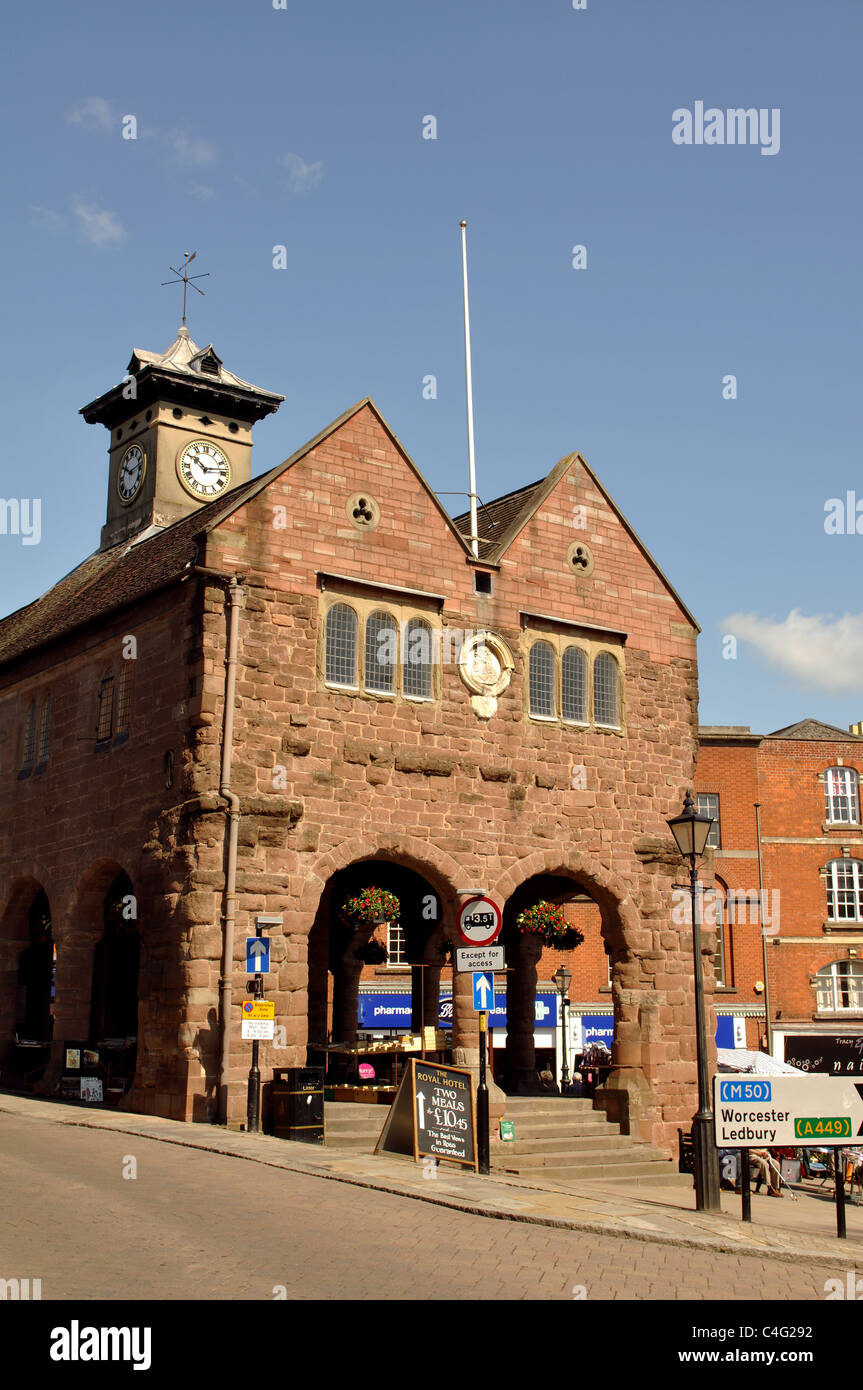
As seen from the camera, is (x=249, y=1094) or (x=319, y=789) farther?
(x=319, y=789)

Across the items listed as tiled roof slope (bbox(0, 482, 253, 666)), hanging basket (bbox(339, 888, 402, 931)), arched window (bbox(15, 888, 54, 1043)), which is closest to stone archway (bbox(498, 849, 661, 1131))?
hanging basket (bbox(339, 888, 402, 931))

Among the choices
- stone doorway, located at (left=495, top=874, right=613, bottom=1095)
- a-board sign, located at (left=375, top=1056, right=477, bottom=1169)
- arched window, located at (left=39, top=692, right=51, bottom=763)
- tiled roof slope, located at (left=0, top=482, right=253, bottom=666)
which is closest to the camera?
a-board sign, located at (left=375, top=1056, right=477, bottom=1169)

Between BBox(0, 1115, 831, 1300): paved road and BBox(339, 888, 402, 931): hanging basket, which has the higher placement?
BBox(339, 888, 402, 931): hanging basket

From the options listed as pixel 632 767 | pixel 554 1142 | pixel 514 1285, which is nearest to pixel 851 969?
pixel 632 767

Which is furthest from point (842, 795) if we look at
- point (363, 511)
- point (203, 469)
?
point (363, 511)

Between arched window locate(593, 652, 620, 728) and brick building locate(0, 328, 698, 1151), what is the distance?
0.18 feet

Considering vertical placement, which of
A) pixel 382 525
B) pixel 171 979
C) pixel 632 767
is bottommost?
pixel 171 979

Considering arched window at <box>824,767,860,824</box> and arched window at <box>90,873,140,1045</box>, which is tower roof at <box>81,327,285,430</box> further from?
arched window at <box>824,767,860,824</box>

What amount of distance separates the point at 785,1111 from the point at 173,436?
2484 centimetres

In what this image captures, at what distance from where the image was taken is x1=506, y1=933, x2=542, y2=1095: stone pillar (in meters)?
26.9

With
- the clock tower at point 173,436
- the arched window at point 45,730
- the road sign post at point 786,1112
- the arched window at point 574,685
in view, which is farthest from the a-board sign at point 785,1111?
the clock tower at point 173,436

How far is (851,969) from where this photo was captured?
156 ft

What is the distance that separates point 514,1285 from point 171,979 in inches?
441
